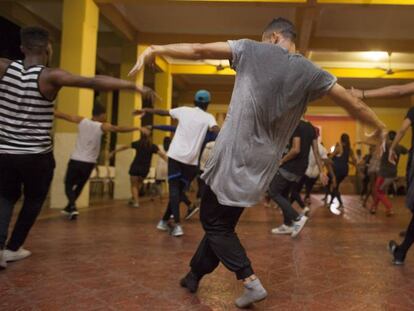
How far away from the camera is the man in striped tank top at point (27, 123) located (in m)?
3.63

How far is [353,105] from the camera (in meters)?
2.69

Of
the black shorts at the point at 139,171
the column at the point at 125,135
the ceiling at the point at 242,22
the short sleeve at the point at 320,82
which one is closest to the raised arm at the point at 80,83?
the short sleeve at the point at 320,82

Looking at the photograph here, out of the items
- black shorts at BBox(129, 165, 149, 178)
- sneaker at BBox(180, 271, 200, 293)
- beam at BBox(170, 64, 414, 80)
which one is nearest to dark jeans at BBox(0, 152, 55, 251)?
sneaker at BBox(180, 271, 200, 293)

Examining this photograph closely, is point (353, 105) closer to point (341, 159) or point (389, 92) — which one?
point (389, 92)

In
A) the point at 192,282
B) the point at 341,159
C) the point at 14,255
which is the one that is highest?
the point at 341,159

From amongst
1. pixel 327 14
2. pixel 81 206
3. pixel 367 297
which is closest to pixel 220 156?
pixel 367 297

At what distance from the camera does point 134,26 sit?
13.7 meters

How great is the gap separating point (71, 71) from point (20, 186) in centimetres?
641

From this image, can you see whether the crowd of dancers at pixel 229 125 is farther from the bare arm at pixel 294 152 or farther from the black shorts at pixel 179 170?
the bare arm at pixel 294 152

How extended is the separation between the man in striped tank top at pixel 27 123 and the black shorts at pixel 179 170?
79.0 inches

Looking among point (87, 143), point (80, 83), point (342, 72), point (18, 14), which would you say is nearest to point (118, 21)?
point (18, 14)

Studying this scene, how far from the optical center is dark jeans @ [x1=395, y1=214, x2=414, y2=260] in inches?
169

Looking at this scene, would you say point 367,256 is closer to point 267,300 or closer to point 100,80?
point 267,300

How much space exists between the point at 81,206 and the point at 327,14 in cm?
750
